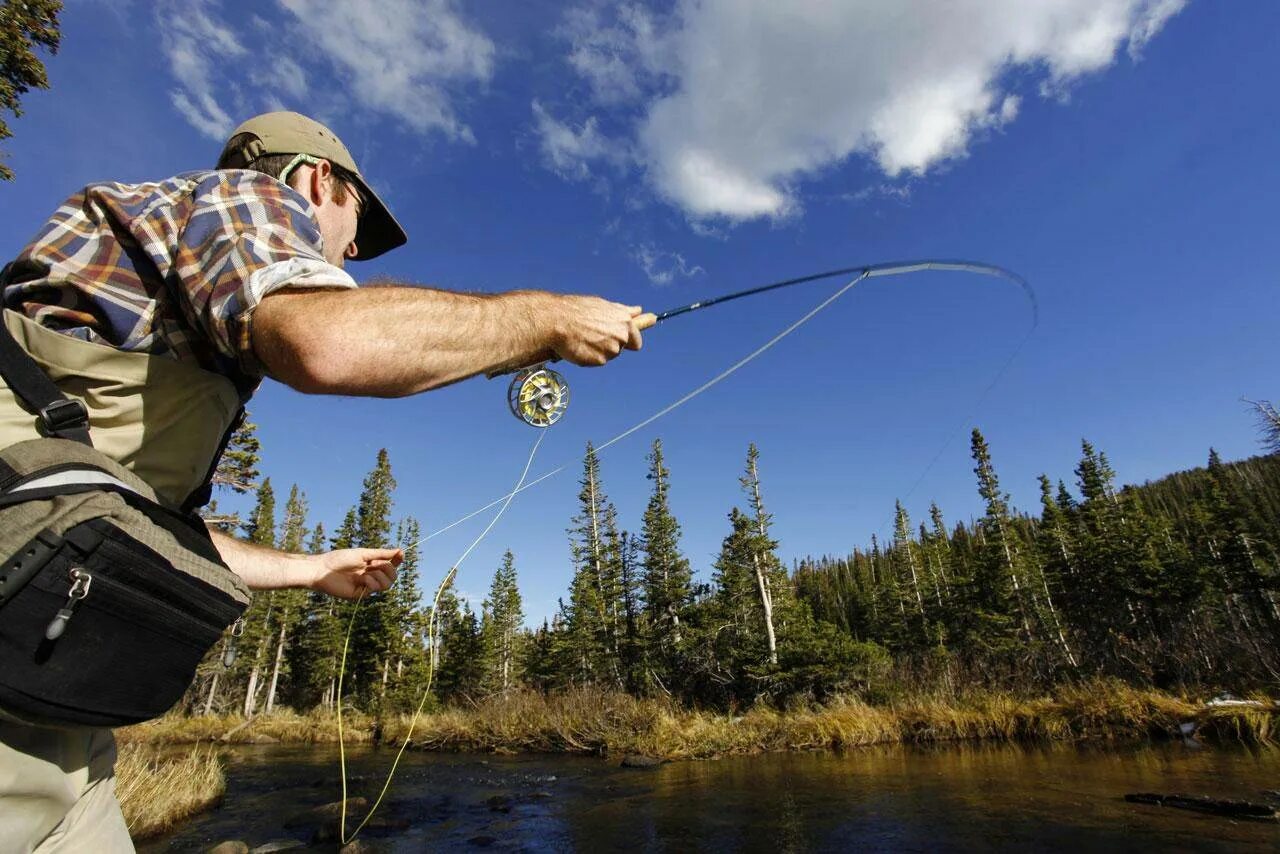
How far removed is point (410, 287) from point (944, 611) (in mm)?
55849

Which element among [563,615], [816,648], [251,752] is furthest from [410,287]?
[563,615]

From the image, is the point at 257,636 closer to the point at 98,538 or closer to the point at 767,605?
the point at 767,605

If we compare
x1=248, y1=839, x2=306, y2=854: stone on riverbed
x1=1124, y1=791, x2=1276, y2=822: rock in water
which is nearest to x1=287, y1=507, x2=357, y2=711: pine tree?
x1=248, y1=839, x2=306, y2=854: stone on riverbed

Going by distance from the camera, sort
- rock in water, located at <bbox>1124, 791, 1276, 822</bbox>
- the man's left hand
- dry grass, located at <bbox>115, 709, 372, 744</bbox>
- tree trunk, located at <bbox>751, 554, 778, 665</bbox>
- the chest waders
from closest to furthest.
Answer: the chest waders < the man's left hand < rock in water, located at <bbox>1124, 791, 1276, 822</bbox> < tree trunk, located at <bbox>751, 554, 778, 665</bbox> < dry grass, located at <bbox>115, 709, 372, 744</bbox>

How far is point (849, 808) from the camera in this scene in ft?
34.9

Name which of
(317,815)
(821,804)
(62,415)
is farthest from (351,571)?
(317,815)

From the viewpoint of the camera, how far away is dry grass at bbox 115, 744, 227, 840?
30.6 feet

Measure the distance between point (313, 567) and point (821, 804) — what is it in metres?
11.6

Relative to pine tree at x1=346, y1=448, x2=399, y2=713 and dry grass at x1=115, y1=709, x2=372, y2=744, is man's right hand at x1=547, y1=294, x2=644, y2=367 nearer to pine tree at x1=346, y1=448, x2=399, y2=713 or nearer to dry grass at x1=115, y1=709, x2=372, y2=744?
dry grass at x1=115, y1=709, x2=372, y2=744

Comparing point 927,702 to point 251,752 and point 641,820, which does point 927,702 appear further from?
point 251,752

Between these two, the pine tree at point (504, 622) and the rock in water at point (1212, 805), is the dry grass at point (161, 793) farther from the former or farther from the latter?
the pine tree at point (504, 622)

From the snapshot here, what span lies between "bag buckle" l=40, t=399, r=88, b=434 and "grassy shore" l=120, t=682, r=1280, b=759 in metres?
20.2

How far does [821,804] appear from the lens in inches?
438

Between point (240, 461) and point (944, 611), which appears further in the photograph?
point (944, 611)
